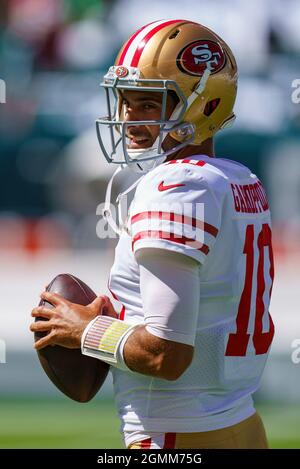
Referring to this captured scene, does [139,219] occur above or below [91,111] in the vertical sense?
above

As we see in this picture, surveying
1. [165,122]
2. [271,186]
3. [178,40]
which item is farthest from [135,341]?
[271,186]

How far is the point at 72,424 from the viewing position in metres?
5.07

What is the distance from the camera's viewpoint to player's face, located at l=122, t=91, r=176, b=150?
226cm

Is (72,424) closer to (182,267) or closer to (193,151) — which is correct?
(193,151)

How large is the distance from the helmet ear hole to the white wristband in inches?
21.1

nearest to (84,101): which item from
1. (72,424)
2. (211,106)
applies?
(72,424)

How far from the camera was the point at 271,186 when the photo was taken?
388 inches

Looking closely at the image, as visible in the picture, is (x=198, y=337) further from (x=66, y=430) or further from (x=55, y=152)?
(x=55, y=152)

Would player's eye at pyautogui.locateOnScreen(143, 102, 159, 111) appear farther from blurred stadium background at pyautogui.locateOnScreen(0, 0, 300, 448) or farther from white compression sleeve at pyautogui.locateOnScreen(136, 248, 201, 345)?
blurred stadium background at pyautogui.locateOnScreen(0, 0, 300, 448)

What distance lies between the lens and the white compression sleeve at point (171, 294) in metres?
1.99

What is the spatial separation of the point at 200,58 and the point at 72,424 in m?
3.13

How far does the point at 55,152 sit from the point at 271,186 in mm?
2193

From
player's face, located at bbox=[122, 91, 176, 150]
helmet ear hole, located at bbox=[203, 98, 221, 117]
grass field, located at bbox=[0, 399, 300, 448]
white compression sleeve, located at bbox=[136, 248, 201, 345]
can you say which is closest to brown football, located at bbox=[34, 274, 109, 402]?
white compression sleeve, located at bbox=[136, 248, 201, 345]

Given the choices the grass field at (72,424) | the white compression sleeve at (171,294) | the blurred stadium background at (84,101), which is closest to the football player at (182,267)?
the white compression sleeve at (171,294)
